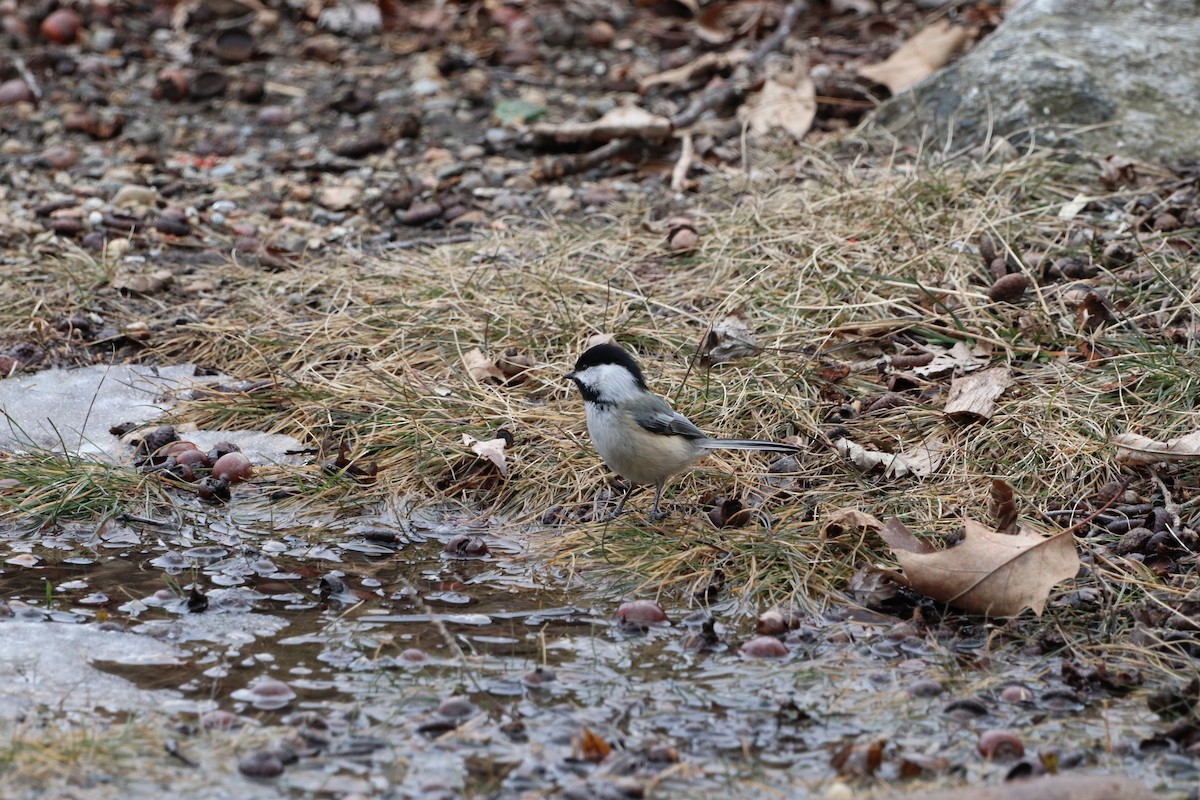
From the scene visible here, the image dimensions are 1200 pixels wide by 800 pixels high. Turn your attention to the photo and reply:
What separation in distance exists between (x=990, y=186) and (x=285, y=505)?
3209 mm

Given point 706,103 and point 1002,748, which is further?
point 706,103

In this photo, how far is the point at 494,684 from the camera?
2875mm

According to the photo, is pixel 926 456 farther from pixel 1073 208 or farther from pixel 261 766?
pixel 261 766

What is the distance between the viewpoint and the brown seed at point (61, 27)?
7941 millimetres

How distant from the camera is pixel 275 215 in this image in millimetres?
6289

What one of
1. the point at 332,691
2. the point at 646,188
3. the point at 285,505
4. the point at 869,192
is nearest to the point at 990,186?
the point at 869,192

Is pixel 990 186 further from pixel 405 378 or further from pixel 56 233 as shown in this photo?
pixel 56 233

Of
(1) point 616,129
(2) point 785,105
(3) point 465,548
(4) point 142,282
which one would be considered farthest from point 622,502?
(2) point 785,105

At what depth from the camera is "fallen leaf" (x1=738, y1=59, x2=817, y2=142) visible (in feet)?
21.5

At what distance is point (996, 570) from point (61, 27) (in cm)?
711

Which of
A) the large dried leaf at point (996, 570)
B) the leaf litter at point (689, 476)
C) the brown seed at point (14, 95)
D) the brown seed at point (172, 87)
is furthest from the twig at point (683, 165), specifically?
the brown seed at point (14, 95)

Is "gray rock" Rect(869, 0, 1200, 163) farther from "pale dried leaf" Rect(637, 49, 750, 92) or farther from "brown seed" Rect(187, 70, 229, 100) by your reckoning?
"brown seed" Rect(187, 70, 229, 100)

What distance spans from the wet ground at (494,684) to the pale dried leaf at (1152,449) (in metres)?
0.90

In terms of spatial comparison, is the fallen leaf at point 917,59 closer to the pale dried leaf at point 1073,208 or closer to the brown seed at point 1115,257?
the pale dried leaf at point 1073,208
